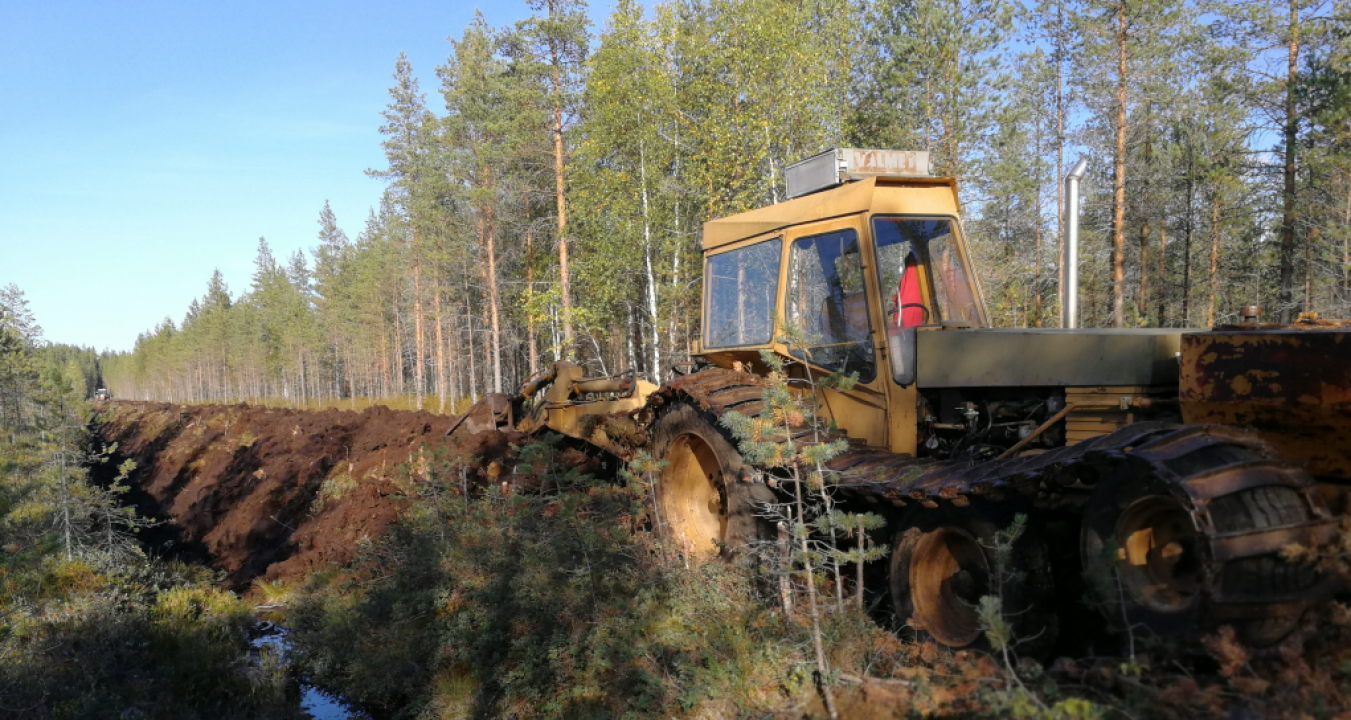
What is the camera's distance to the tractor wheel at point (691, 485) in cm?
602

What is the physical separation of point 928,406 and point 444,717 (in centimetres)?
409

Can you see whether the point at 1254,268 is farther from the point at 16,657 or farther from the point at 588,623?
the point at 16,657

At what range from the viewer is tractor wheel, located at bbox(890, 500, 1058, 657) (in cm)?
359

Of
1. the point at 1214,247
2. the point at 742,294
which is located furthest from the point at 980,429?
the point at 1214,247

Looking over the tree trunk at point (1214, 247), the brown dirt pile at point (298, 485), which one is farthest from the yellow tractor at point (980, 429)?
the tree trunk at point (1214, 247)

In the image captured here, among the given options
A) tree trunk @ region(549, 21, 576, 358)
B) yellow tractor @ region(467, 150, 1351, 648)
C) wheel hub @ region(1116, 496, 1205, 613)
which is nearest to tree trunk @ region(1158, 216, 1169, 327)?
tree trunk @ region(549, 21, 576, 358)

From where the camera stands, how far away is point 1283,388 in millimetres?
3342

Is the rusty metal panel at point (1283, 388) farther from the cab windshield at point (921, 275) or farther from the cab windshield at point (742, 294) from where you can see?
the cab windshield at point (742, 294)

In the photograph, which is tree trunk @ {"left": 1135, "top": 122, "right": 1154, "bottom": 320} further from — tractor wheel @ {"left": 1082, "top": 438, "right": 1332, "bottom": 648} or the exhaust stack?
tractor wheel @ {"left": 1082, "top": 438, "right": 1332, "bottom": 648}

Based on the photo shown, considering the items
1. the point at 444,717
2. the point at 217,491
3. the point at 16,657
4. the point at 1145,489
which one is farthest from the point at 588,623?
the point at 217,491

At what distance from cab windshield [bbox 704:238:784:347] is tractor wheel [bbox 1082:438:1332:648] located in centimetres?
314

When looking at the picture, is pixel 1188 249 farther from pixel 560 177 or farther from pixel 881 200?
pixel 881 200

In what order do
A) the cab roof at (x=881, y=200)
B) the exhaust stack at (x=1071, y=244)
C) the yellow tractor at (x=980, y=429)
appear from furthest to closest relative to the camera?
the cab roof at (x=881, y=200) → the exhaust stack at (x=1071, y=244) → the yellow tractor at (x=980, y=429)

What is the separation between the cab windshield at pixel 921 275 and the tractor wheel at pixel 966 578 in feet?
4.58
